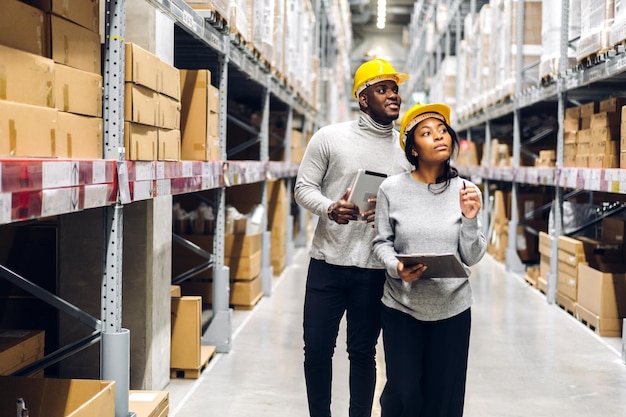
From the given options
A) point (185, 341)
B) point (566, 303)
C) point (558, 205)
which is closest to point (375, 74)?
point (185, 341)

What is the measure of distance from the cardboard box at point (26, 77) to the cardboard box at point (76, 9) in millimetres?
223

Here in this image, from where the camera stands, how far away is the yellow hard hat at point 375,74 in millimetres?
3084

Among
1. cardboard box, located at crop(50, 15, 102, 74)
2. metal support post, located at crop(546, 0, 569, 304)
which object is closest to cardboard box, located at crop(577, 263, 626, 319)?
metal support post, located at crop(546, 0, 569, 304)

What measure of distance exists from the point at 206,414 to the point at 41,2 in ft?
7.48

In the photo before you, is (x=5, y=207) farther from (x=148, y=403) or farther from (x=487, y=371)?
(x=487, y=371)

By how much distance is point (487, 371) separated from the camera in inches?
193

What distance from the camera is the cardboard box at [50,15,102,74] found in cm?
264

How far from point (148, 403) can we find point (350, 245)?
4.24 ft

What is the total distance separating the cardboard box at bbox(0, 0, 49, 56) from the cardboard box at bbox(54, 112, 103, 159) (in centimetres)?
24

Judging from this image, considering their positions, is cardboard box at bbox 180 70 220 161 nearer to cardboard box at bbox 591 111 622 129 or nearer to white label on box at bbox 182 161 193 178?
white label on box at bbox 182 161 193 178

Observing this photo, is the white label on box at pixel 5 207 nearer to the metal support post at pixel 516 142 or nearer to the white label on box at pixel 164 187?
the white label on box at pixel 164 187

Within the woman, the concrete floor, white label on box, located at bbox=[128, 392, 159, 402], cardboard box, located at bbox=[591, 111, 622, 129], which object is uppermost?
cardboard box, located at bbox=[591, 111, 622, 129]

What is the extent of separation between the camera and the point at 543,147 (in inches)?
410

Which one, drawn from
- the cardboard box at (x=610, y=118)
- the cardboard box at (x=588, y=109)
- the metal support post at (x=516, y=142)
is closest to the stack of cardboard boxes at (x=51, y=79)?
the cardboard box at (x=610, y=118)
